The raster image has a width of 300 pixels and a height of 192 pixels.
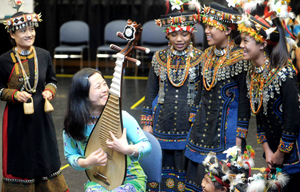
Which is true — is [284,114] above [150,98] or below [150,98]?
above

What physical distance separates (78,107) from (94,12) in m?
8.46

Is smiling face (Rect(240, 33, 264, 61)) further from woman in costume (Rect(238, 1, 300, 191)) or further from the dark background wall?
the dark background wall

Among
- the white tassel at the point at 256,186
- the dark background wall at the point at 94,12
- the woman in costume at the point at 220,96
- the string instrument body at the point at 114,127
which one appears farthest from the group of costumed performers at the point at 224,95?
the dark background wall at the point at 94,12

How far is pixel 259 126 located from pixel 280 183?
1.38 feet

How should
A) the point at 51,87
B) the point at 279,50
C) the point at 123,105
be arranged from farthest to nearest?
the point at 123,105
the point at 51,87
the point at 279,50

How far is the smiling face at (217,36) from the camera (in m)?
2.92

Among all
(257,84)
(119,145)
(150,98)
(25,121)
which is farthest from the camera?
(25,121)

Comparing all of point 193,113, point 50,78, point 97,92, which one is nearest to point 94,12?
point 50,78

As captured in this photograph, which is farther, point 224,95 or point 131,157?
point 224,95

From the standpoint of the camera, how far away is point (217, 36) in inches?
115

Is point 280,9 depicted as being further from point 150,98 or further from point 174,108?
point 150,98

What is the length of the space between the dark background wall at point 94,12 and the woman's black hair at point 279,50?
7923 mm

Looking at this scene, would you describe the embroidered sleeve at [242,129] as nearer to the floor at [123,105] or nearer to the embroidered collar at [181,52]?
the embroidered collar at [181,52]

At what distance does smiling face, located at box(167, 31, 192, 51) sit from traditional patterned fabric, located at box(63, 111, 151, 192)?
0.97 meters
